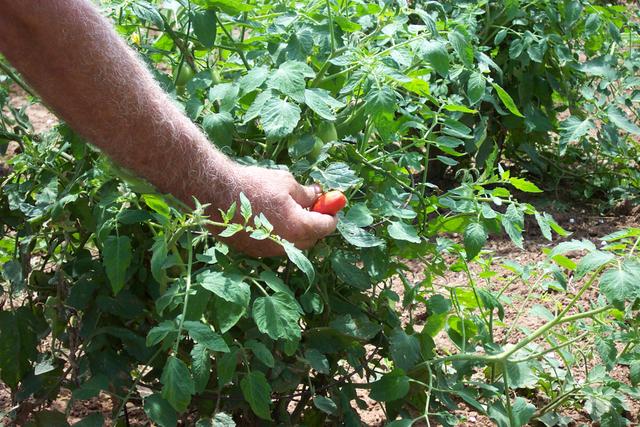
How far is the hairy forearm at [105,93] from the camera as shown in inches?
65.7

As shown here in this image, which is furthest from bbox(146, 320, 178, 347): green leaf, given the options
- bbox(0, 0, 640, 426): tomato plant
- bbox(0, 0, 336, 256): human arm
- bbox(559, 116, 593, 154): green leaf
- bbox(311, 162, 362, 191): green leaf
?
bbox(559, 116, 593, 154): green leaf

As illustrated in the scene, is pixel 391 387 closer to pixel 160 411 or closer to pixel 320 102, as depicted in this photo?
pixel 160 411

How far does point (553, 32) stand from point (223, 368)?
7.59 feet

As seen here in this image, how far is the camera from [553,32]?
3633 millimetres

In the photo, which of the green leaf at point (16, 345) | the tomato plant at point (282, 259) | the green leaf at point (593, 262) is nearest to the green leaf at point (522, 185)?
the tomato plant at point (282, 259)

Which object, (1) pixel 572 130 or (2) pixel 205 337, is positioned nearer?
(2) pixel 205 337

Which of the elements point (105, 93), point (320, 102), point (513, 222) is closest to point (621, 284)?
point (513, 222)

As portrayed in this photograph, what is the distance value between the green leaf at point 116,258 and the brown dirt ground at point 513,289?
19.3 inches

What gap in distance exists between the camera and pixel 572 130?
3324 mm

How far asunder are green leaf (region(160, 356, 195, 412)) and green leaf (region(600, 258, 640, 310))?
82 cm

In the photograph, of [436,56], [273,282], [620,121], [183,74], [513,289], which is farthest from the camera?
[620,121]

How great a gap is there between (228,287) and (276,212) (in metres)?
0.19

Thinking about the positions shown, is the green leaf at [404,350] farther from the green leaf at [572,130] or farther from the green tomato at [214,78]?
the green leaf at [572,130]

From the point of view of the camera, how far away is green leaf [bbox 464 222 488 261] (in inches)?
81.0
